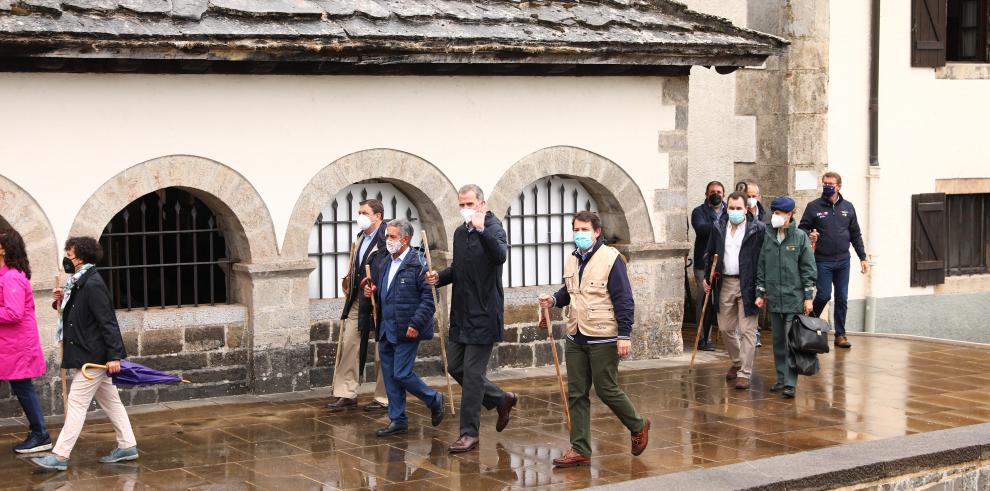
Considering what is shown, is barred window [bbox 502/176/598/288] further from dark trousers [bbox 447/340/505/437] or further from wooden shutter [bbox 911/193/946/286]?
wooden shutter [bbox 911/193/946/286]

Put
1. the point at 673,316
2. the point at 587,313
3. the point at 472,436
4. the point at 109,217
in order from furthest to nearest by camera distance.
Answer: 1. the point at 673,316
2. the point at 109,217
3. the point at 472,436
4. the point at 587,313

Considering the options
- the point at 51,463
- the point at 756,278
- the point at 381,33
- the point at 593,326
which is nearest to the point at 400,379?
the point at 593,326

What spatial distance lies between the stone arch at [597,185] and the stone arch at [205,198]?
7.51 ft

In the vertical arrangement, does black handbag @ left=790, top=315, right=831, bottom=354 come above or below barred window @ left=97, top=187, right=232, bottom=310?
below

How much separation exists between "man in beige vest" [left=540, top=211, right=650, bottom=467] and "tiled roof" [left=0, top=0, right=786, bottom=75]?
132 inches

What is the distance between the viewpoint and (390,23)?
42.3 feet

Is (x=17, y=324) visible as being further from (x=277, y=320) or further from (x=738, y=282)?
(x=738, y=282)

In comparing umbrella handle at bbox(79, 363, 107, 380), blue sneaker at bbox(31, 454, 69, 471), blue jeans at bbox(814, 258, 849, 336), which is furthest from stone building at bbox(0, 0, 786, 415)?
umbrella handle at bbox(79, 363, 107, 380)

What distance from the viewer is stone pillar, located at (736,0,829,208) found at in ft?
57.1

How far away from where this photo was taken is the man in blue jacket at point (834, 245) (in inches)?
614

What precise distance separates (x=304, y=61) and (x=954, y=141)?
949cm

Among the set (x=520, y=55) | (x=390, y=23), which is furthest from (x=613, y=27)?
(x=390, y=23)

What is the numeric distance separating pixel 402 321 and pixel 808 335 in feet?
12.4

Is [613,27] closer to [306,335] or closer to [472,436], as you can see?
[306,335]
